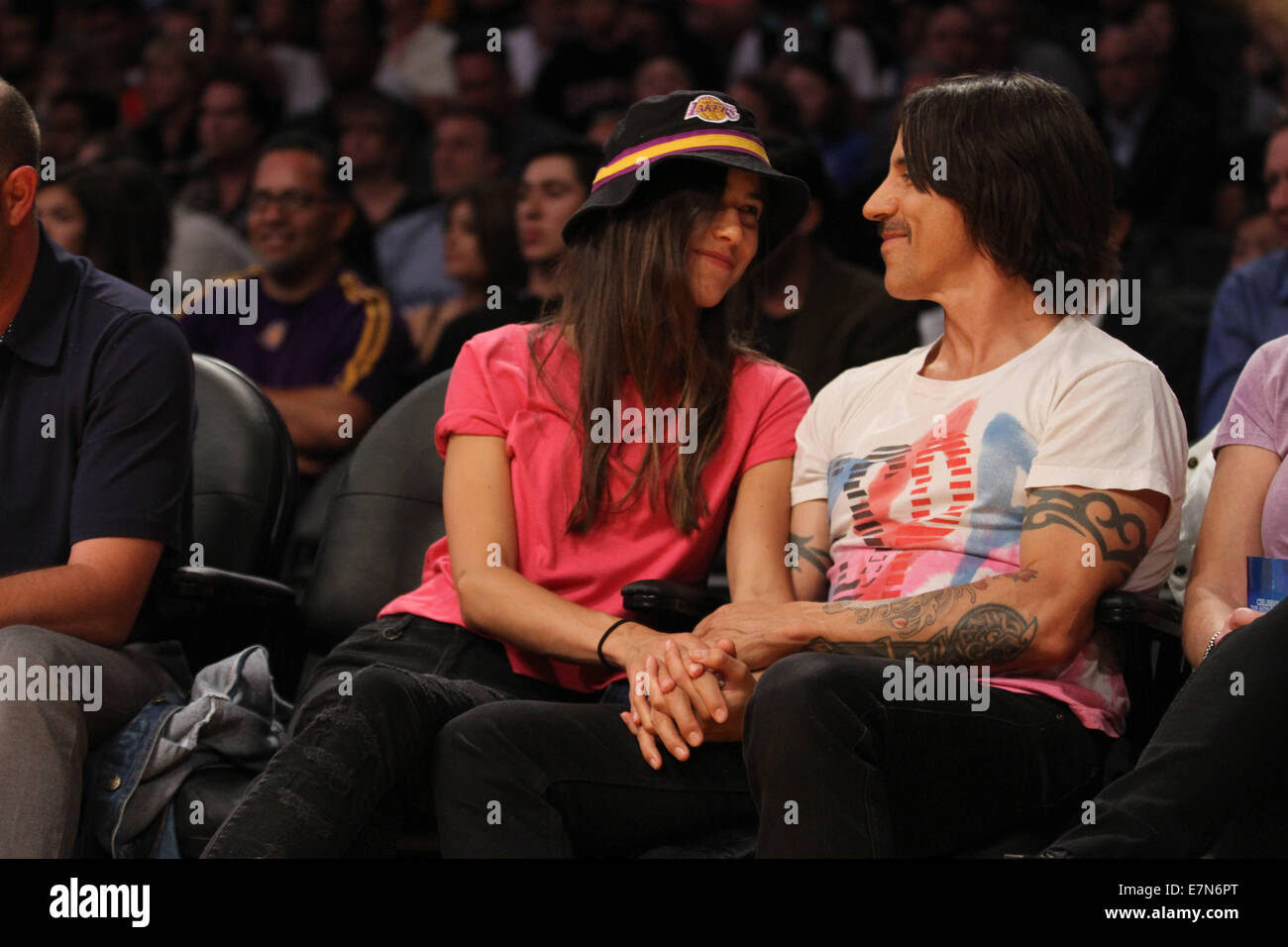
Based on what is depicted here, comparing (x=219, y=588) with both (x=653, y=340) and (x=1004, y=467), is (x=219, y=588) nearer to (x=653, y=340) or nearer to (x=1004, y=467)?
(x=653, y=340)

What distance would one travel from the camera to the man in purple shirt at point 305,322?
3.57 m

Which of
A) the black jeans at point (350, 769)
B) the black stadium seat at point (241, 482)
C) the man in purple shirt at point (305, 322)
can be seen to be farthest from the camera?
the man in purple shirt at point (305, 322)

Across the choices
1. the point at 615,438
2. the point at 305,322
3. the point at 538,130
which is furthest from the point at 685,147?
the point at 538,130

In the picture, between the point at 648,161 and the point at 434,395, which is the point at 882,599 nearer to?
the point at 648,161

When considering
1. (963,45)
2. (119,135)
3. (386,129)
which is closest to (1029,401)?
(963,45)

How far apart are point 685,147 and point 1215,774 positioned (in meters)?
1.14

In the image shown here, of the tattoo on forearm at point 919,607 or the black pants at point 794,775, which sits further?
the tattoo on forearm at point 919,607

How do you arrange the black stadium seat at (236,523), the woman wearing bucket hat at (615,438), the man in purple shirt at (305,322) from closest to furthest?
the woman wearing bucket hat at (615,438) → the black stadium seat at (236,523) → the man in purple shirt at (305,322)

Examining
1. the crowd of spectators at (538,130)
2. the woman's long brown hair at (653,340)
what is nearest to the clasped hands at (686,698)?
the woman's long brown hair at (653,340)

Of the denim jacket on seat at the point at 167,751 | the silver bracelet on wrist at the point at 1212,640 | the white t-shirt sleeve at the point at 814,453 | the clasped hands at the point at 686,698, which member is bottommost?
the denim jacket on seat at the point at 167,751

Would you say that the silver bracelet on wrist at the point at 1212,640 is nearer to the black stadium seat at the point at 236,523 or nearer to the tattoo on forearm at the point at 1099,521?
the tattoo on forearm at the point at 1099,521

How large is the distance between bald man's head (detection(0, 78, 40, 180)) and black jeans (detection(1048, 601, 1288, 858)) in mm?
1691

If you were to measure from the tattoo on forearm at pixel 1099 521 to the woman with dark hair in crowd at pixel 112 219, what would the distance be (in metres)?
2.55
